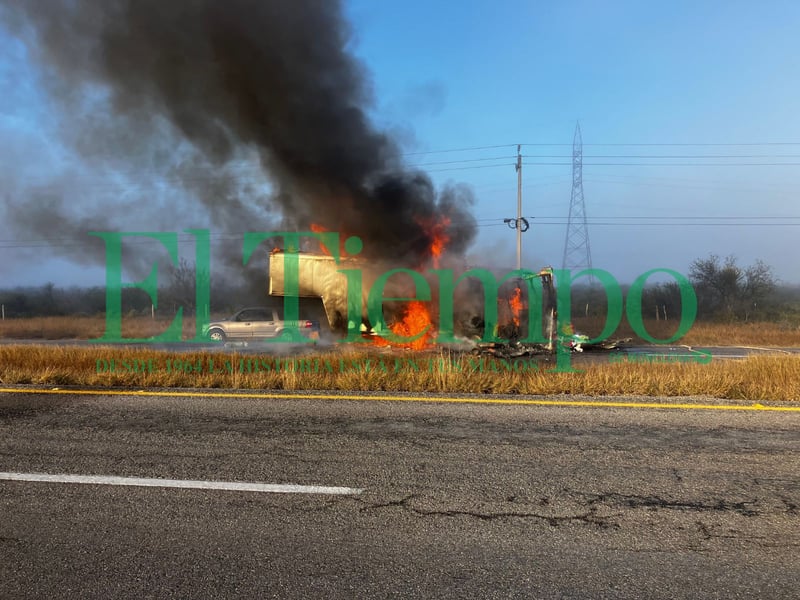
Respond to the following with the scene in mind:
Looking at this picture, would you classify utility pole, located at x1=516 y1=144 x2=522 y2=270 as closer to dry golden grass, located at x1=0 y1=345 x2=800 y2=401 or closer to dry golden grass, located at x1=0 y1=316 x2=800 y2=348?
dry golden grass, located at x1=0 y1=316 x2=800 y2=348

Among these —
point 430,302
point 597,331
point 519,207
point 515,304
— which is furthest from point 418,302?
point 519,207

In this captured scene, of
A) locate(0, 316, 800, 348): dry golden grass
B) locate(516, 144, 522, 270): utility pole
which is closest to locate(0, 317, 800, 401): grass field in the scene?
locate(0, 316, 800, 348): dry golden grass

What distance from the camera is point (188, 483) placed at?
3697 millimetres

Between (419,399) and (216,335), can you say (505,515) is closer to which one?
(419,399)

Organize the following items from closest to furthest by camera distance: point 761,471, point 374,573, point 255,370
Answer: point 374,573
point 761,471
point 255,370

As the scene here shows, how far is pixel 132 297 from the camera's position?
1428 inches

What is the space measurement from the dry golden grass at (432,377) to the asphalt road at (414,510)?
1439 millimetres

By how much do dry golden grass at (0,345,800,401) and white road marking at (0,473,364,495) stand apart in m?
3.50

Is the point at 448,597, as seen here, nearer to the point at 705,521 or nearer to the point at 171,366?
the point at 705,521

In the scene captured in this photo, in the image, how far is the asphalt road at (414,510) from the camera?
252cm

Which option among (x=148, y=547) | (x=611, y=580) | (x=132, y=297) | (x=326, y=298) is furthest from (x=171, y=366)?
(x=132, y=297)

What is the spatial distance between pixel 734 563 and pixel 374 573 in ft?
5.82

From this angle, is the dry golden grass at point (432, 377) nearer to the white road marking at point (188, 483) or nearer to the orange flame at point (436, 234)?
the white road marking at point (188, 483)

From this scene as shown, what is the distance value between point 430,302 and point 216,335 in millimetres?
7976
